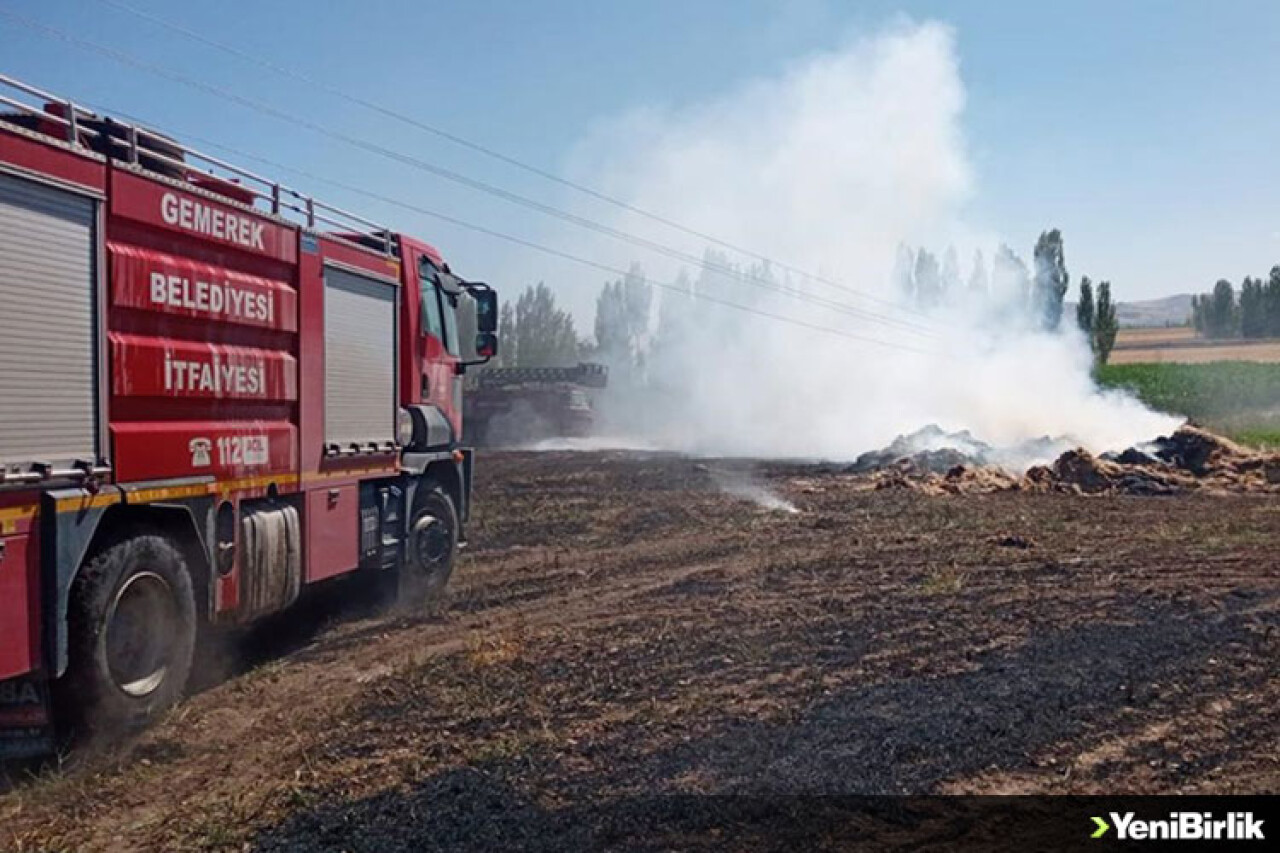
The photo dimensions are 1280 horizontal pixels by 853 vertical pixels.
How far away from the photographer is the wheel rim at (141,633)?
21.9ft

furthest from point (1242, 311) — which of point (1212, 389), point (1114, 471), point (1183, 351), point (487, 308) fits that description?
point (487, 308)

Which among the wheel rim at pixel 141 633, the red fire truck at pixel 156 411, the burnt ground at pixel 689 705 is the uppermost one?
the red fire truck at pixel 156 411

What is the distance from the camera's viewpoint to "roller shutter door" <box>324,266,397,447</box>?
384 inches

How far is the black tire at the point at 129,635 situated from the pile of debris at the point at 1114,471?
18.8 metres

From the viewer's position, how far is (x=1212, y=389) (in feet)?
176

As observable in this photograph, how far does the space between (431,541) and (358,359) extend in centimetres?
243

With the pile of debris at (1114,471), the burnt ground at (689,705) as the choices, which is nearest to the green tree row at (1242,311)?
the pile of debris at (1114,471)

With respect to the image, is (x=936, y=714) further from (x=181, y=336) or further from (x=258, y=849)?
(x=181, y=336)

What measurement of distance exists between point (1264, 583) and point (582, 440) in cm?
4013

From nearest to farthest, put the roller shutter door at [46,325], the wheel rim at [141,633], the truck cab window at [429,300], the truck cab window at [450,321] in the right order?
the roller shutter door at [46,325], the wheel rim at [141,633], the truck cab window at [429,300], the truck cab window at [450,321]

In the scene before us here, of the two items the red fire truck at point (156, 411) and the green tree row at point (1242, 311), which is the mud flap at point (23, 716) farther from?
the green tree row at point (1242, 311)

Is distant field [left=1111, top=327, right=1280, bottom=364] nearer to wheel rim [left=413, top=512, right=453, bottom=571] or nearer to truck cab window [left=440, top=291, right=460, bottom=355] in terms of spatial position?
truck cab window [left=440, top=291, right=460, bottom=355]

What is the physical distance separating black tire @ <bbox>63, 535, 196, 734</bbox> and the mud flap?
0.22 m

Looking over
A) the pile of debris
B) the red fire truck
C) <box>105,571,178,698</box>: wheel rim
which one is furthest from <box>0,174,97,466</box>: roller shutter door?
the pile of debris
